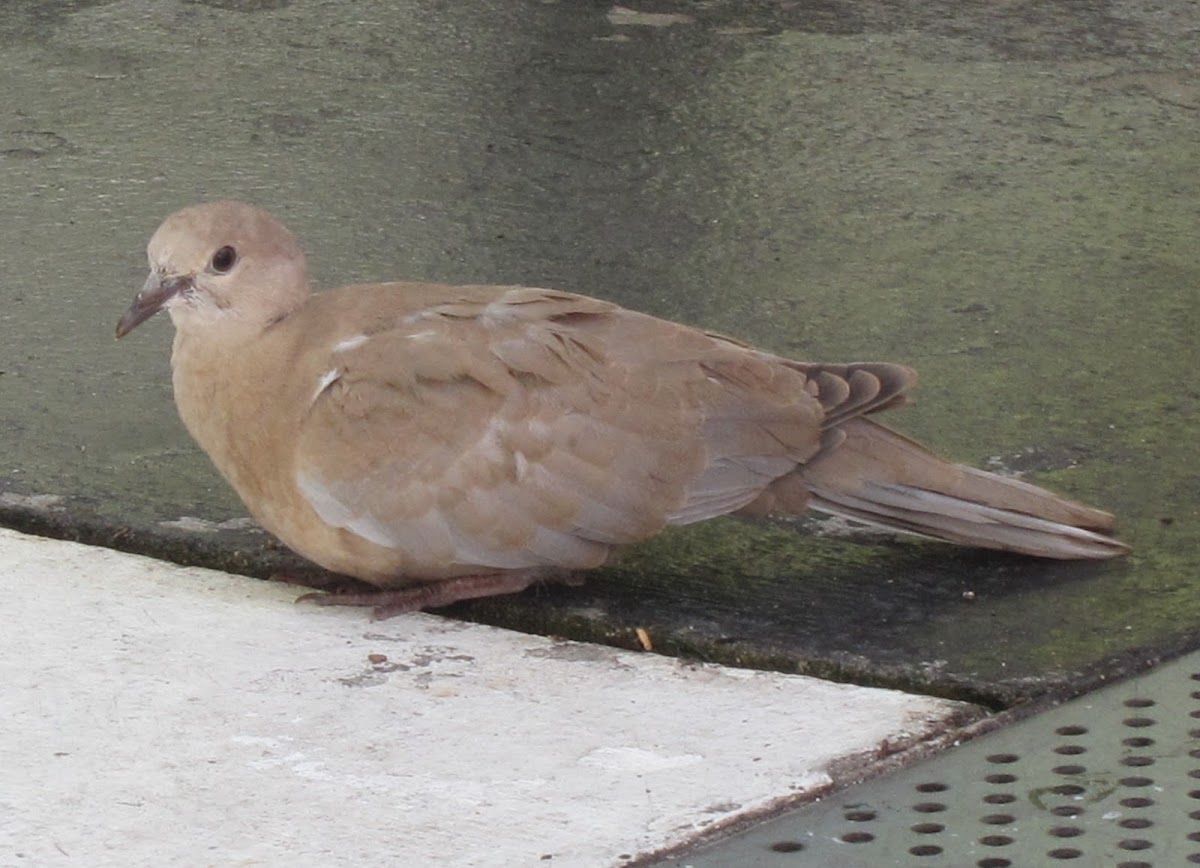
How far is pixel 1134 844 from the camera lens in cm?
316

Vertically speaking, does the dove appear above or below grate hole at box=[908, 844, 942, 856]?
above

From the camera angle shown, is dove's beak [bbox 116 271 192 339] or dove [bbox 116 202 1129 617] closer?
dove [bbox 116 202 1129 617]

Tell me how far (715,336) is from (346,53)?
11.2 feet

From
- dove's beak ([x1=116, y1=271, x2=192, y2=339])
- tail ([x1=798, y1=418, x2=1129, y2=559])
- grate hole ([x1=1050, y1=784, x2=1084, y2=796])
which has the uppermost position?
dove's beak ([x1=116, y1=271, x2=192, y2=339])

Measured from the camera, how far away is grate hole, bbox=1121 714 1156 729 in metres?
3.54

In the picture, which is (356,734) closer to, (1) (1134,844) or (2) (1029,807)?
(2) (1029,807)

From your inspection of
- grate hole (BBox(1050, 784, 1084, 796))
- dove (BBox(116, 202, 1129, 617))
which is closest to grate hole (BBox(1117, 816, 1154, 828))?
grate hole (BBox(1050, 784, 1084, 796))

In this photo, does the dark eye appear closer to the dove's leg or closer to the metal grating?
the dove's leg

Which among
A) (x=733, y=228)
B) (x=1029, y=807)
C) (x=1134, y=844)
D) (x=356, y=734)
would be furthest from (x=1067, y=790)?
(x=733, y=228)

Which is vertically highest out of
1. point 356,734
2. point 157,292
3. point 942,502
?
Answer: point 157,292

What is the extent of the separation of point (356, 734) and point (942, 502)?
3.96ft

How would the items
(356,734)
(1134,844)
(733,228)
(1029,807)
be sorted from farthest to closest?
(733,228)
(356,734)
(1029,807)
(1134,844)

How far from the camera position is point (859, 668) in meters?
3.74

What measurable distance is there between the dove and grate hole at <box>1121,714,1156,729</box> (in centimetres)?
56
